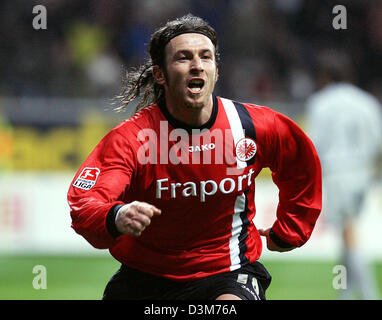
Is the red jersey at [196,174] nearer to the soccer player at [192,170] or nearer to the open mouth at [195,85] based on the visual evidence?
the soccer player at [192,170]

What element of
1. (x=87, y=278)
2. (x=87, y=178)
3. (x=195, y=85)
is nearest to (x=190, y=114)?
(x=195, y=85)

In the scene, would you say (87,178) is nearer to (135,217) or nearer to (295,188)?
(135,217)

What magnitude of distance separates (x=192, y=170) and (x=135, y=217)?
779 mm

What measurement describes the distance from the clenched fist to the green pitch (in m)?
4.62

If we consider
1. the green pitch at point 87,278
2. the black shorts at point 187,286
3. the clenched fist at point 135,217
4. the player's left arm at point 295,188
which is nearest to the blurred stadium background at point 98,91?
the green pitch at point 87,278

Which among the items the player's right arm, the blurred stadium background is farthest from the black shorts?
the blurred stadium background

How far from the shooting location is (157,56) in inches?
178

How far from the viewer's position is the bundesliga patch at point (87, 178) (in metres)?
4.02

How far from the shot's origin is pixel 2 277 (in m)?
9.19

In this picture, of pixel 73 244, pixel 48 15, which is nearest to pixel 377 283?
pixel 73 244

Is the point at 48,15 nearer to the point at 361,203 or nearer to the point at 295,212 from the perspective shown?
the point at 361,203

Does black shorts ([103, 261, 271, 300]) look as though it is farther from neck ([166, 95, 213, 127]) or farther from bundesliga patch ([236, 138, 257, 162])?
neck ([166, 95, 213, 127])

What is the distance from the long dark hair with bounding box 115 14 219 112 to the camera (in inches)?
174

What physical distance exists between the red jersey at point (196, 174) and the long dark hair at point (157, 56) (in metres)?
0.28
